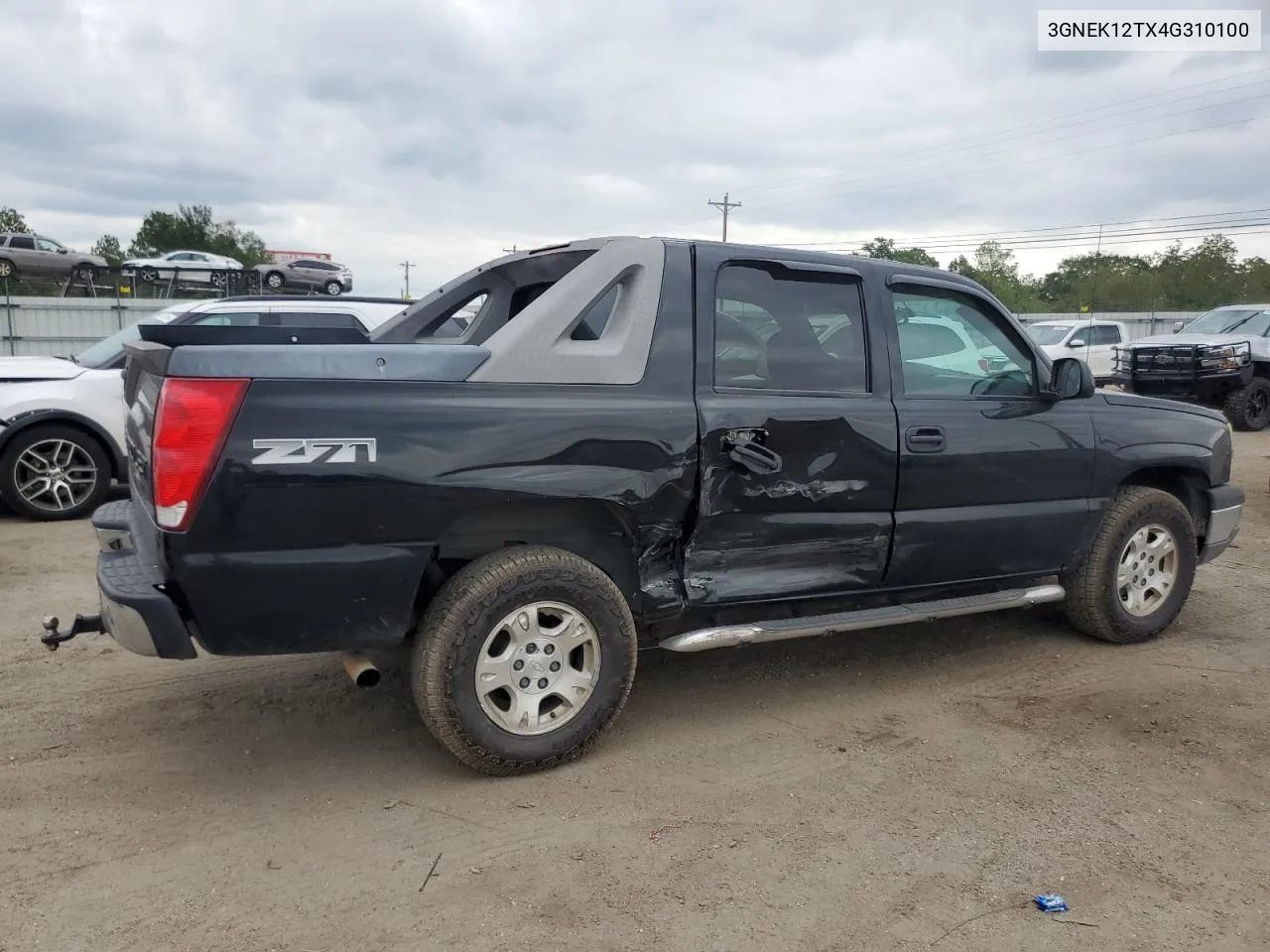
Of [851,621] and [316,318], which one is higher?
[316,318]

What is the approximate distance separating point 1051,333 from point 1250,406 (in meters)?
5.32

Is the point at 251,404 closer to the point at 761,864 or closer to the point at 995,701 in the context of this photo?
Answer: the point at 761,864

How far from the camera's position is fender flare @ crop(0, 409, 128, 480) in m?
7.50

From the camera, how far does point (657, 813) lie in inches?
128

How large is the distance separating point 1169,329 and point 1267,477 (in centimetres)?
2424

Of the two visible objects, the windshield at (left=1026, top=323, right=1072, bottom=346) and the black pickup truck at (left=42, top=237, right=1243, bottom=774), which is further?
the windshield at (left=1026, top=323, right=1072, bottom=346)

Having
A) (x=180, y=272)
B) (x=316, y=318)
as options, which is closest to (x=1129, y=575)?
(x=316, y=318)

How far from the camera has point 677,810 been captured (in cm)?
→ 327

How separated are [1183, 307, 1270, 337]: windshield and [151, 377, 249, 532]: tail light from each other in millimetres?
17239

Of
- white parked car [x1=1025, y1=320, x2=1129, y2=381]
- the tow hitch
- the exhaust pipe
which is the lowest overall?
the exhaust pipe

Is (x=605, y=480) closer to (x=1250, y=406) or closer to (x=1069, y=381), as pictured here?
(x=1069, y=381)

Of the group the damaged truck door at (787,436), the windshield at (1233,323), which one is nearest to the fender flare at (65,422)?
A: the damaged truck door at (787,436)

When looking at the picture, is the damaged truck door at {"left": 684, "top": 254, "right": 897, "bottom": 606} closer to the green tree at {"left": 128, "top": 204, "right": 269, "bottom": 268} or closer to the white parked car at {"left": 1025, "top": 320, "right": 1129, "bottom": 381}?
the white parked car at {"left": 1025, "top": 320, "right": 1129, "bottom": 381}

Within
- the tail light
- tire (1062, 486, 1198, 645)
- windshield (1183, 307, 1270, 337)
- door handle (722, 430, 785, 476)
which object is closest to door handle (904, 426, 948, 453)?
door handle (722, 430, 785, 476)
